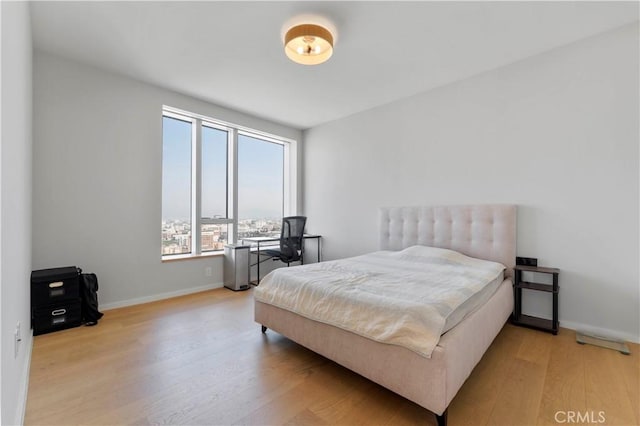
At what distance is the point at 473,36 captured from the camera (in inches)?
98.6

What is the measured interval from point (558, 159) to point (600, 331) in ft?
5.22

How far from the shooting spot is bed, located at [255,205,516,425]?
1437 millimetres

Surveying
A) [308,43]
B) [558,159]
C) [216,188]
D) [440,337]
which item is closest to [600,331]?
[558,159]

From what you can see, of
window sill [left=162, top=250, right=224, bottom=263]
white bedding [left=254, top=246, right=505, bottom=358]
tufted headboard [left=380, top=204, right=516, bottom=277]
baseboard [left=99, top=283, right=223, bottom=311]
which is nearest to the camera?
white bedding [left=254, top=246, right=505, bottom=358]

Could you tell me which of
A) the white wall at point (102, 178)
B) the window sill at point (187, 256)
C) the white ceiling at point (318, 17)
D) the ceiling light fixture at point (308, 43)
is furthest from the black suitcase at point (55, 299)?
the ceiling light fixture at point (308, 43)

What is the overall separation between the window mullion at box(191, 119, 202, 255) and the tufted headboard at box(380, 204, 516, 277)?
2607 millimetres

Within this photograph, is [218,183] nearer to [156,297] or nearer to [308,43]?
[156,297]

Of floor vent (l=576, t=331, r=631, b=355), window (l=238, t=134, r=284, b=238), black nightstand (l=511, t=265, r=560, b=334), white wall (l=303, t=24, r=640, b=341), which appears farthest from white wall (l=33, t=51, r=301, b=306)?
floor vent (l=576, t=331, r=631, b=355)

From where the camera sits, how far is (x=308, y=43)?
2346 mm

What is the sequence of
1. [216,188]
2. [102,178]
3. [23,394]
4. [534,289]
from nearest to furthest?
[23,394] → [534,289] → [102,178] → [216,188]

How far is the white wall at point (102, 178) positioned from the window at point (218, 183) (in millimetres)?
265

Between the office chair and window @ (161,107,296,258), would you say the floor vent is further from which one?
window @ (161,107,296,258)

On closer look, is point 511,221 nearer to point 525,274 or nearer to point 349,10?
point 525,274

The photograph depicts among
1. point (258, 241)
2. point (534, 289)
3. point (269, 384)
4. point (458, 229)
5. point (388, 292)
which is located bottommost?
point (269, 384)
